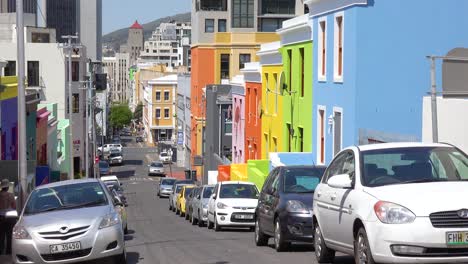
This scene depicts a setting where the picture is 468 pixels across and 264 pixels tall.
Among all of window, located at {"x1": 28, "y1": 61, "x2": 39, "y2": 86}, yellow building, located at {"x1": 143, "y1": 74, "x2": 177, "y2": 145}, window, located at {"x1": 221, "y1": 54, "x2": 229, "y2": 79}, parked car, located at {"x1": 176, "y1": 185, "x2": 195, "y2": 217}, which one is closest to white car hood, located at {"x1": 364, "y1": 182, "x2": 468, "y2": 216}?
parked car, located at {"x1": 176, "y1": 185, "x2": 195, "y2": 217}

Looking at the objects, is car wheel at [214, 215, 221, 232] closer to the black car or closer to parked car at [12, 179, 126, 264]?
the black car

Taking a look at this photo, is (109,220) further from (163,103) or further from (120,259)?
(163,103)

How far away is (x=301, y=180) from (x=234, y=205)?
889 centimetres

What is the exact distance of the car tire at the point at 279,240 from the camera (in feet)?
56.8

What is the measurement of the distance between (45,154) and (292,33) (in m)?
22.7

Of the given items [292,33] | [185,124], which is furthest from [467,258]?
[185,124]

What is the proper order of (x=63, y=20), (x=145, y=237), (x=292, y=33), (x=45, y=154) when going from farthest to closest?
(x=63, y=20) < (x=45, y=154) < (x=292, y=33) < (x=145, y=237)

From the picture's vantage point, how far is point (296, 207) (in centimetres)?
1728

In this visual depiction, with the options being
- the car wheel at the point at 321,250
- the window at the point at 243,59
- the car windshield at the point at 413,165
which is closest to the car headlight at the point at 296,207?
the car wheel at the point at 321,250

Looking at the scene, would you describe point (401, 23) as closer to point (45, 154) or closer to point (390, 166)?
point (390, 166)

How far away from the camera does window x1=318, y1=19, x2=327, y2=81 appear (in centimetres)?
3606

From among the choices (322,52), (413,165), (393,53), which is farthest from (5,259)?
(322,52)

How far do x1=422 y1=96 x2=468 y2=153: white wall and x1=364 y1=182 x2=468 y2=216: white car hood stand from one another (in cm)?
952

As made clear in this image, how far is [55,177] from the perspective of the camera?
58.8 meters
